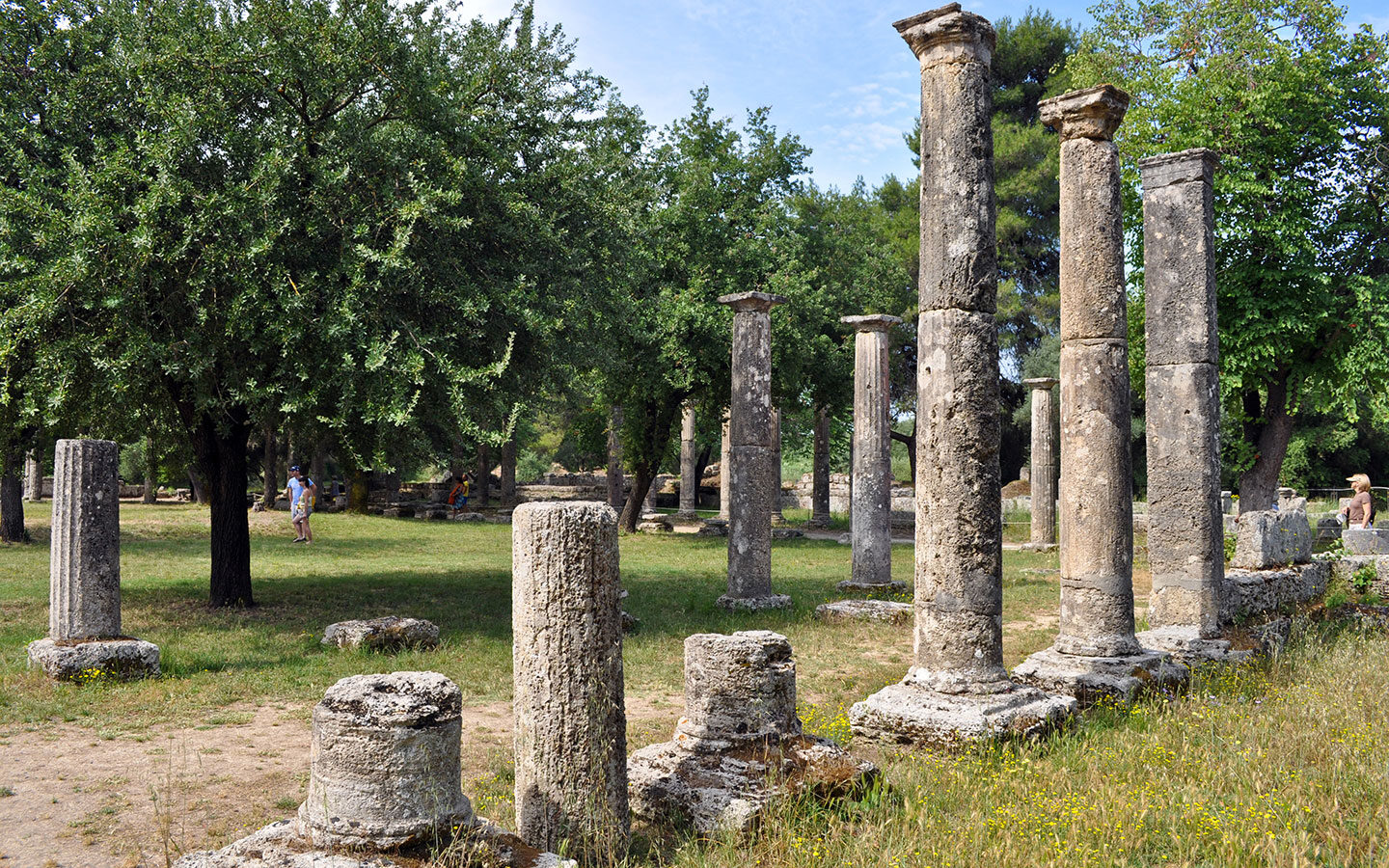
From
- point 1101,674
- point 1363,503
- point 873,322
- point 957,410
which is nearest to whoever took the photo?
point 957,410

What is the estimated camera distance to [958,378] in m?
7.19

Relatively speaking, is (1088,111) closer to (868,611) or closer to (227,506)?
(868,611)

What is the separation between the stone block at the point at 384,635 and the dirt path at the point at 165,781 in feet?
6.77

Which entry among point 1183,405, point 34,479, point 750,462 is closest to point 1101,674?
point 1183,405

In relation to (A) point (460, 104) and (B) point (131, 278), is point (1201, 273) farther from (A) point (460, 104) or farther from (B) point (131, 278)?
(B) point (131, 278)

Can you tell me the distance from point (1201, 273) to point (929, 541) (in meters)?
5.01

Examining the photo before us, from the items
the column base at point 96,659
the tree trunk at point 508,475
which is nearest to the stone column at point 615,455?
the tree trunk at point 508,475

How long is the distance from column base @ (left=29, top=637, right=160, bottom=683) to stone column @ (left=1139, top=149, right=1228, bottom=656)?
9.76m

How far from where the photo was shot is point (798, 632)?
1211 cm

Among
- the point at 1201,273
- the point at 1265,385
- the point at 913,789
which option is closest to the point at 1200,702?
the point at 913,789

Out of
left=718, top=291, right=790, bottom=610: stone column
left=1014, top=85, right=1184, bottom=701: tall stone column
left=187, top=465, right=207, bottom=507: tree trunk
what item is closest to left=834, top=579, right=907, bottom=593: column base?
left=718, top=291, right=790, bottom=610: stone column

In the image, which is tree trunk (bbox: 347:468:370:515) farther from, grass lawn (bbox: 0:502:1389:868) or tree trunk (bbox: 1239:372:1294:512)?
tree trunk (bbox: 1239:372:1294:512)

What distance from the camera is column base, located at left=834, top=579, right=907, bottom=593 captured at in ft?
48.8

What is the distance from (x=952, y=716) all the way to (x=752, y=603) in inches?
277
